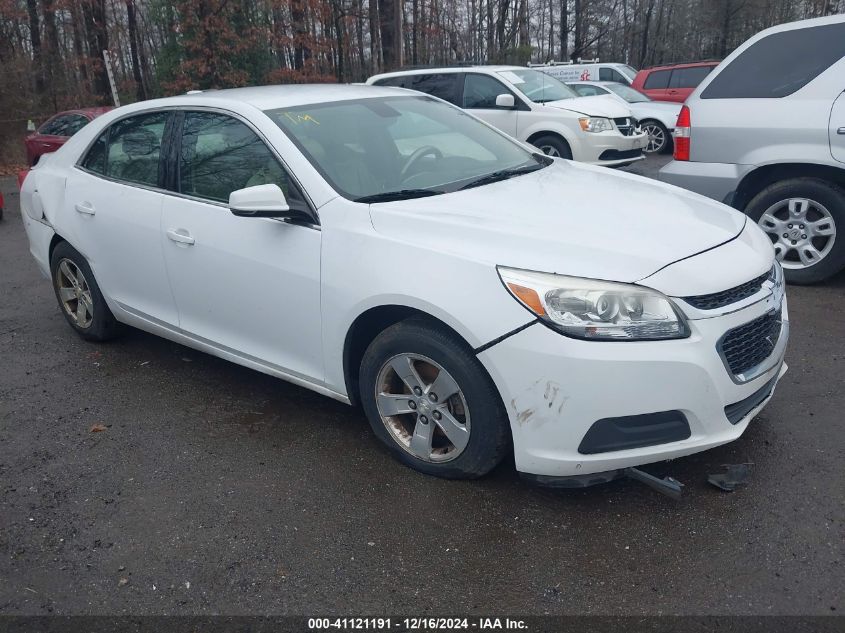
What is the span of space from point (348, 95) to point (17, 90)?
730 inches

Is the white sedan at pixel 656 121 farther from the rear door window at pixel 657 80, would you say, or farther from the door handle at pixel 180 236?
the door handle at pixel 180 236

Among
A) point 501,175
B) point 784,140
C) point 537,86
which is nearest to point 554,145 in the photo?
point 537,86

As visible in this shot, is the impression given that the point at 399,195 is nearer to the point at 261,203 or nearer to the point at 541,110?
the point at 261,203

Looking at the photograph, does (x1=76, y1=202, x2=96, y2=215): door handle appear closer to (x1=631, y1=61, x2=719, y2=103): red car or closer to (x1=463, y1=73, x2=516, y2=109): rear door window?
(x1=463, y1=73, x2=516, y2=109): rear door window

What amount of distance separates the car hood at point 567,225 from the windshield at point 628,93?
13.1m

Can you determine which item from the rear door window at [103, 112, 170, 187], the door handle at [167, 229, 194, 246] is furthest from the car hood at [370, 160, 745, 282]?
the rear door window at [103, 112, 170, 187]

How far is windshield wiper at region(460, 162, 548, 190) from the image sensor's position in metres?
3.77

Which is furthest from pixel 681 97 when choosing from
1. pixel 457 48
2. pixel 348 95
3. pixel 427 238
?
pixel 457 48

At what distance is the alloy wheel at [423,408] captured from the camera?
315cm

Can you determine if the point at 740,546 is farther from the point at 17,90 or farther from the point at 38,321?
the point at 17,90

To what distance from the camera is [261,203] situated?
346cm

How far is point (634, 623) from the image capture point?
248 cm

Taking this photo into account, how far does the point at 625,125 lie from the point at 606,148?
948mm

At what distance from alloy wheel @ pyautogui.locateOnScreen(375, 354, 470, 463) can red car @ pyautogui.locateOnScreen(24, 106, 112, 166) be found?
12.4 m
